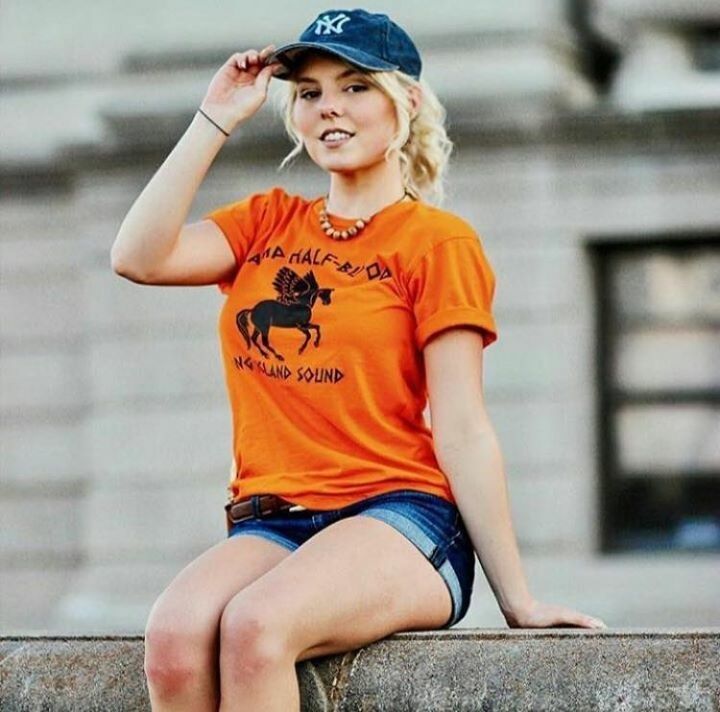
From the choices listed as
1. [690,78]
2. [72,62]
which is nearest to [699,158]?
[690,78]

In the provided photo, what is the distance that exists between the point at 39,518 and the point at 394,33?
845 cm

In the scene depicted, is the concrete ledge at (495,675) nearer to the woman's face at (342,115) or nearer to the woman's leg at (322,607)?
the woman's leg at (322,607)

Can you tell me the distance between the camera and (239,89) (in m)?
4.99

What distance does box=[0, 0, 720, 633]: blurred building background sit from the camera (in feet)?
39.4

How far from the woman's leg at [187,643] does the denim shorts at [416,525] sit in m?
0.26

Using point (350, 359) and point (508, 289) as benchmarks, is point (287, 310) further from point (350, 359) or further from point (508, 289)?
point (508, 289)

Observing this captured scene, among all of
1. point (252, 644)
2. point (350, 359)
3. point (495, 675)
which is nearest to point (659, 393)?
point (350, 359)

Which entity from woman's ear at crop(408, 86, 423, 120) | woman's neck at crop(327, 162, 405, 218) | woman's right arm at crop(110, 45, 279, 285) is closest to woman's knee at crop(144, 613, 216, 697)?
woman's right arm at crop(110, 45, 279, 285)

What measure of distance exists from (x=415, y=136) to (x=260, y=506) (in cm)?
88

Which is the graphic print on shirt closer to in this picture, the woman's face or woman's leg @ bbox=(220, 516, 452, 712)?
the woman's face

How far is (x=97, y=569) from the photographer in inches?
499

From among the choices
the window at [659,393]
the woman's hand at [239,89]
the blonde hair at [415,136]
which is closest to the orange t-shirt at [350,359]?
the blonde hair at [415,136]

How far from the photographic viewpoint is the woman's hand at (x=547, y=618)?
465 centimetres

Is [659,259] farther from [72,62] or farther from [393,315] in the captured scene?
[393,315]
